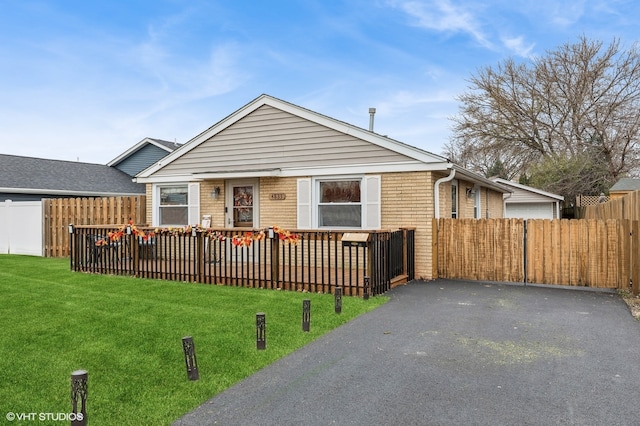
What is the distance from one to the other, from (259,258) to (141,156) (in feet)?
62.4

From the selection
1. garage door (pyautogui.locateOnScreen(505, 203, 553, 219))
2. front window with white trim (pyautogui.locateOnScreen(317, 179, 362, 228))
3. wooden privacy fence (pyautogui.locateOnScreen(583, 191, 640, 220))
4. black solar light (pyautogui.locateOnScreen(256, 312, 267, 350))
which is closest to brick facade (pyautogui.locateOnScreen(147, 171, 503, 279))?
front window with white trim (pyautogui.locateOnScreen(317, 179, 362, 228))

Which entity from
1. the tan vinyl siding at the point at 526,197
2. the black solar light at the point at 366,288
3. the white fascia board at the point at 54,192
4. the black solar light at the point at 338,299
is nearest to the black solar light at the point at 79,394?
the black solar light at the point at 338,299

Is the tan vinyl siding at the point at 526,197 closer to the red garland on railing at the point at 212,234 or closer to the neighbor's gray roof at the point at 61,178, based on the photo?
the red garland on railing at the point at 212,234

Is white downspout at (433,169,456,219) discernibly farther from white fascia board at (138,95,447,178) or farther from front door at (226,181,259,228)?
front door at (226,181,259,228)

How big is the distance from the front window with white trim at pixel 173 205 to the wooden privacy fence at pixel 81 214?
1.45m

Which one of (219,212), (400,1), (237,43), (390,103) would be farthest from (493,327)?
(390,103)

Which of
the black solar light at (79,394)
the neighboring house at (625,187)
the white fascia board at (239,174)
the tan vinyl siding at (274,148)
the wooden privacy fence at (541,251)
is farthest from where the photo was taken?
the neighboring house at (625,187)

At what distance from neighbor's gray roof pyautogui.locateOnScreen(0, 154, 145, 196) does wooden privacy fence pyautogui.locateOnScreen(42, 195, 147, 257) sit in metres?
4.32

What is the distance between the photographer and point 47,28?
42.7ft

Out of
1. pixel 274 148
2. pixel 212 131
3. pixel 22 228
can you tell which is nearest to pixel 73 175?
pixel 22 228

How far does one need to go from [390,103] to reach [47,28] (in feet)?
50.3

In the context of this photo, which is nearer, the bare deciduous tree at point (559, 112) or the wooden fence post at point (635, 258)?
the wooden fence post at point (635, 258)

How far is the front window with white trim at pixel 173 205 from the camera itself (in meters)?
12.6

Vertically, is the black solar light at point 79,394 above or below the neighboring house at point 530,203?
below
